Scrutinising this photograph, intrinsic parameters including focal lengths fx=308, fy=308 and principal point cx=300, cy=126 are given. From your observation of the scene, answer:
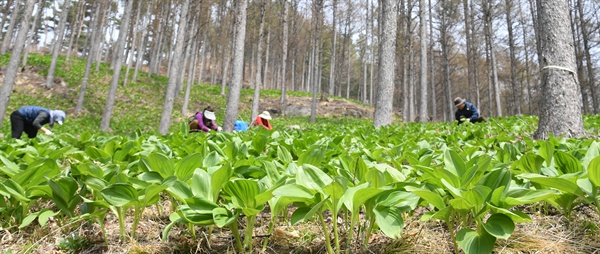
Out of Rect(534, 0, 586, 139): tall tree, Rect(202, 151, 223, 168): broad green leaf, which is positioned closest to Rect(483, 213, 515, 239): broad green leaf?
Rect(202, 151, 223, 168): broad green leaf

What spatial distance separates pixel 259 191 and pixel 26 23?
15276 millimetres

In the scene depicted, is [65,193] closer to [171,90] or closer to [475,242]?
[475,242]

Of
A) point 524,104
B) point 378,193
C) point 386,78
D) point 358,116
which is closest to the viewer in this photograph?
point 378,193

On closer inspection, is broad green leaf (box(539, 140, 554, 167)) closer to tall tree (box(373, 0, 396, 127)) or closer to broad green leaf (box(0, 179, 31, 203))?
broad green leaf (box(0, 179, 31, 203))

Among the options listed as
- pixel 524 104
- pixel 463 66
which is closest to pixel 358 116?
pixel 463 66

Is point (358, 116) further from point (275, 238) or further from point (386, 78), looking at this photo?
point (275, 238)

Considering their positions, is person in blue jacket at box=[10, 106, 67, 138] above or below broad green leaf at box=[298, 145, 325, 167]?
above

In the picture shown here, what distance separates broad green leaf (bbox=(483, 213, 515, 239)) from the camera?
97 cm

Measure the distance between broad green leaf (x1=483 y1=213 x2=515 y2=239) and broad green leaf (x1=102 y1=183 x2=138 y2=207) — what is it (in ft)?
4.33

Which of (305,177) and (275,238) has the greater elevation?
(305,177)

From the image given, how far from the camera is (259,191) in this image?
118 centimetres

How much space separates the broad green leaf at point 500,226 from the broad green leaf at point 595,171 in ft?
1.19

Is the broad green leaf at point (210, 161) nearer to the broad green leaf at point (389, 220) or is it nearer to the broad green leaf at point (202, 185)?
the broad green leaf at point (202, 185)

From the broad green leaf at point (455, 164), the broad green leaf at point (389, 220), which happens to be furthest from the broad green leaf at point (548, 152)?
the broad green leaf at point (389, 220)
